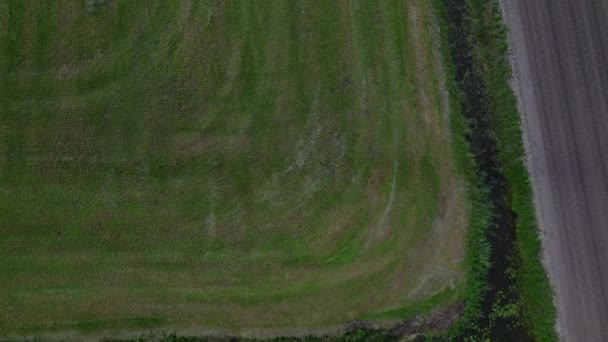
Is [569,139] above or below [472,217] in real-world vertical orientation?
above

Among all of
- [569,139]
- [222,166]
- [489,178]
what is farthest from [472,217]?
[222,166]

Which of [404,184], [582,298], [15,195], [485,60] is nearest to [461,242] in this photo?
[404,184]

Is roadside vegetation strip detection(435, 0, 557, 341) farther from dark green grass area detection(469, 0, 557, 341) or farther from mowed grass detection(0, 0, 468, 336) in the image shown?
mowed grass detection(0, 0, 468, 336)

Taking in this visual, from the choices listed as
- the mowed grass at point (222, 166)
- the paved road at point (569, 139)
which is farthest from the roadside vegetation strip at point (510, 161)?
the mowed grass at point (222, 166)

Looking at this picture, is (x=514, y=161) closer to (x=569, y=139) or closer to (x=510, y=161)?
(x=510, y=161)

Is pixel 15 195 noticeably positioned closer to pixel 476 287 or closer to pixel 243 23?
pixel 243 23

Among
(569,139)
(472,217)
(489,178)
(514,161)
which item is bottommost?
(472,217)

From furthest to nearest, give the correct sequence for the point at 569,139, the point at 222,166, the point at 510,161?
the point at 510,161 < the point at 569,139 < the point at 222,166
